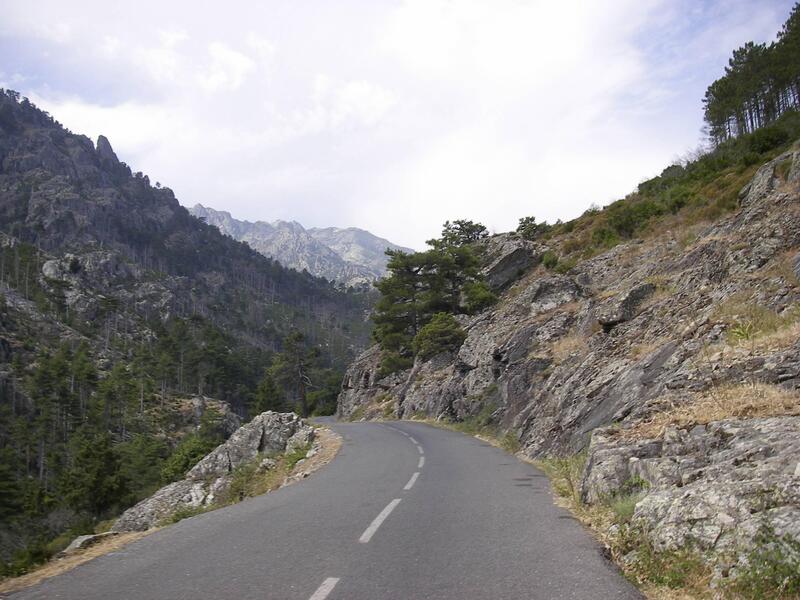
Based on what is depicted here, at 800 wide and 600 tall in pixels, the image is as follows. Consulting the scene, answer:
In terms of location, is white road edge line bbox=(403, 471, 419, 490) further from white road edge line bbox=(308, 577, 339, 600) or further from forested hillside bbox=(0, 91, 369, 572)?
forested hillside bbox=(0, 91, 369, 572)

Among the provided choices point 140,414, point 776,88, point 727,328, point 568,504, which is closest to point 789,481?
point 568,504

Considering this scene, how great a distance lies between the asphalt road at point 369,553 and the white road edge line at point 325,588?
1cm

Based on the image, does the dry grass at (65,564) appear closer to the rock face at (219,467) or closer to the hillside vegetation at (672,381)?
the hillside vegetation at (672,381)

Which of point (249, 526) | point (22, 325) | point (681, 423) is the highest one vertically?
point (22, 325)

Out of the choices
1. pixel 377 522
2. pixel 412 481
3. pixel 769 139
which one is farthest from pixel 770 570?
pixel 769 139

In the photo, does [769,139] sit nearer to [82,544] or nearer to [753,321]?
[753,321]

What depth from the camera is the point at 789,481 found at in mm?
4887

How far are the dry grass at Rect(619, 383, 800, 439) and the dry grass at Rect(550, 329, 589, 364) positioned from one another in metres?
9.78

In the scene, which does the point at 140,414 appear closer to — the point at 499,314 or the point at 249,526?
the point at 499,314

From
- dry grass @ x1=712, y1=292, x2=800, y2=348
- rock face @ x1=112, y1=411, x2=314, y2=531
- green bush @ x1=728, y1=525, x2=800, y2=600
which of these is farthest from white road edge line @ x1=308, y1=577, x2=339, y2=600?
rock face @ x1=112, y1=411, x2=314, y2=531

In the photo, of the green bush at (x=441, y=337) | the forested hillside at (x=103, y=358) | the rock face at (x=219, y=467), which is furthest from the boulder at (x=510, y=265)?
the rock face at (x=219, y=467)

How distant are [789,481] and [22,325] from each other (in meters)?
111

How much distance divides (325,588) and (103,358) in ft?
341

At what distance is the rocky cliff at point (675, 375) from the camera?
5578mm
